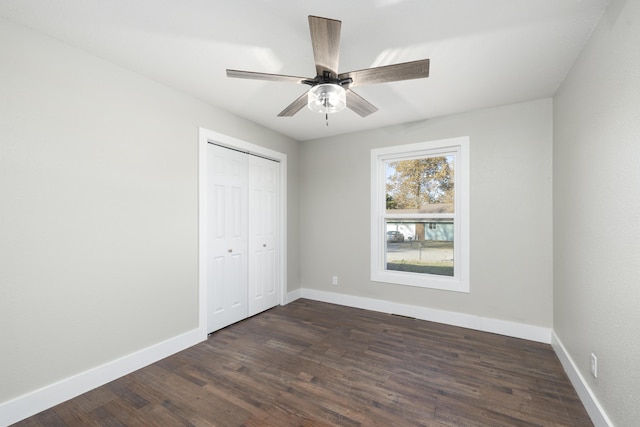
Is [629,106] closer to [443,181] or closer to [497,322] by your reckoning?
[443,181]

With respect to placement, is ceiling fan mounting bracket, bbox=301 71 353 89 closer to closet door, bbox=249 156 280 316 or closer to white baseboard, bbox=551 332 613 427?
closet door, bbox=249 156 280 316

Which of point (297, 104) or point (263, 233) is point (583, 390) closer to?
point (297, 104)

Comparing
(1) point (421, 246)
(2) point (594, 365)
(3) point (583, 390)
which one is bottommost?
(3) point (583, 390)

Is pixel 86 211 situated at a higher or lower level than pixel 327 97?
lower

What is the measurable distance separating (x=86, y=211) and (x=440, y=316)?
367cm

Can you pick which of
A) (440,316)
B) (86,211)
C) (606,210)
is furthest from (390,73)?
(440,316)

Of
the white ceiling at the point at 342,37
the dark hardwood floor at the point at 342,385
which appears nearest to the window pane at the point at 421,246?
the dark hardwood floor at the point at 342,385

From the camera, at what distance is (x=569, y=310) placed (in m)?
2.31

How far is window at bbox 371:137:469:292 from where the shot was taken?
334 centimetres

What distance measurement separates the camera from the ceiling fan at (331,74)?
1431 millimetres

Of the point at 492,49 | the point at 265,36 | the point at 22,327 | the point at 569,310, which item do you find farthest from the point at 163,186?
the point at 569,310

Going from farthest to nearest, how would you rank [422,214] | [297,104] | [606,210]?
[422,214] < [297,104] < [606,210]

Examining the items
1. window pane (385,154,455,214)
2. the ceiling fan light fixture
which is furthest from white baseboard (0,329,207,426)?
window pane (385,154,455,214)

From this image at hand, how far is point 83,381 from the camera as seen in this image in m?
2.06
